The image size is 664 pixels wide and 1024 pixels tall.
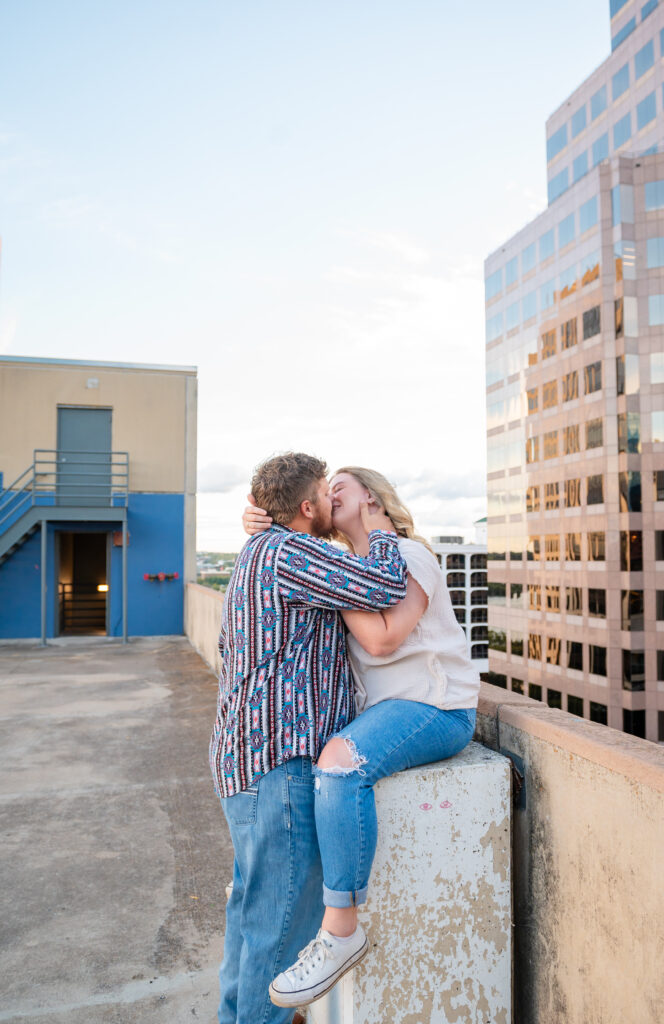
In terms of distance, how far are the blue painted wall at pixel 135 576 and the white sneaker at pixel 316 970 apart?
1391 cm

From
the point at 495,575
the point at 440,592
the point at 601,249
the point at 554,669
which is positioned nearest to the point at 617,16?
the point at 601,249

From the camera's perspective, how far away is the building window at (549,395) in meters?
69.1

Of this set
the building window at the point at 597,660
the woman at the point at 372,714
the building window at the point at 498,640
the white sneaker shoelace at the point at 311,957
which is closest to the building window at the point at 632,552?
the building window at the point at 597,660

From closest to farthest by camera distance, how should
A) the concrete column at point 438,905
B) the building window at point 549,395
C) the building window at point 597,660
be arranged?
1. the concrete column at point 438,905
2. the building window at point 597,660
3. the building window at point 549,395

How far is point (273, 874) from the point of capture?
160 cm

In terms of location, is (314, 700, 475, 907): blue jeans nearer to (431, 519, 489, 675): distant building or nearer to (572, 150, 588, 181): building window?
(572, 150, 588, 181): building window

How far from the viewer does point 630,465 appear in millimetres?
58312

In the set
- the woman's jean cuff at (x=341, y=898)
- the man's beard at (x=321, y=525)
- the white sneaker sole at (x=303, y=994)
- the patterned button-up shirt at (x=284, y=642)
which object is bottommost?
the white sneaker sole at (x=303, y=994)

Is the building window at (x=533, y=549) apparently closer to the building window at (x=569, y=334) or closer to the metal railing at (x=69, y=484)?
the building window at (x=569, y=334)

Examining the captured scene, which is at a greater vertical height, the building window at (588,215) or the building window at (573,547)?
the building window at (588,215)

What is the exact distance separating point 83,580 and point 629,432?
53827mm

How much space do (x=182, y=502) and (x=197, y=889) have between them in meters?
12.8

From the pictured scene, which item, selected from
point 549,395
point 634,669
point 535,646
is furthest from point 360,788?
point 549,395

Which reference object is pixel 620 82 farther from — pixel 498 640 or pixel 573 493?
pixel 498 640
